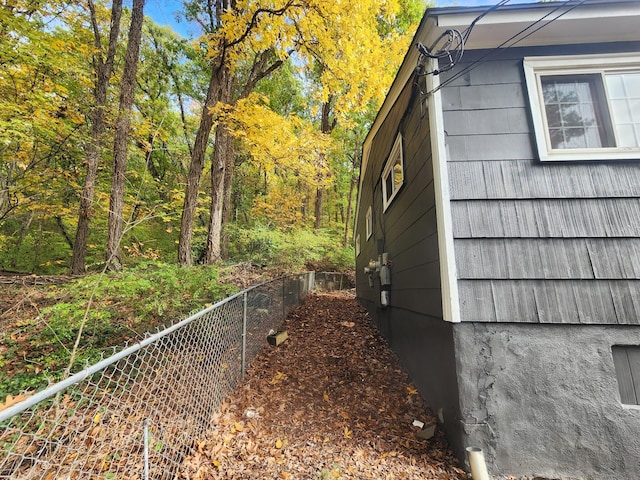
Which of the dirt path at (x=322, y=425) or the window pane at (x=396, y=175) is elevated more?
the window pane at (x=396, y=175)

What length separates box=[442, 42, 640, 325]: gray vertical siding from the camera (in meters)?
2.33

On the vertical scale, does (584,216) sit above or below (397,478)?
above

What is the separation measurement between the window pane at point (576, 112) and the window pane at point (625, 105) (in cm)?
8

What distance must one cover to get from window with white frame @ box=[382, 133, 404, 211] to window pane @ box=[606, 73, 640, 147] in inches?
81.8

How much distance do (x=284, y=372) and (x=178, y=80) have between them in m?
15.7

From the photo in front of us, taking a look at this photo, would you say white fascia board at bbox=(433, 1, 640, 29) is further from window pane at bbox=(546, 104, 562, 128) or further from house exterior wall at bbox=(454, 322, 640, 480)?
house exterior wall at bbox=(454, 322, 640, 480)

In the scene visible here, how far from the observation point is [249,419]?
2879mm

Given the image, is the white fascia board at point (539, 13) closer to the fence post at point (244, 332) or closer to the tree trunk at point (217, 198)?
the fence post at point (244, 332)

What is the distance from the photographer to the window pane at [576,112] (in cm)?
266

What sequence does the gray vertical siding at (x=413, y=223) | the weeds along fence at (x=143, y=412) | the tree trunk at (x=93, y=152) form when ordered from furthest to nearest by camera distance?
the tree trunk at (x=93, y=152)
the gray vertical siding at (x=413, y=223)
the weeds along fence at (x=143, y=412)

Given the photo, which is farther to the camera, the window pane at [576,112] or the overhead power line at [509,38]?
the window pane at [576,112]

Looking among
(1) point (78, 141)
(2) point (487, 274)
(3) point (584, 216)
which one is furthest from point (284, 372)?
(1) point (78, 141)

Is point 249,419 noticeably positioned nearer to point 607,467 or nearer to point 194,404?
point 194,404

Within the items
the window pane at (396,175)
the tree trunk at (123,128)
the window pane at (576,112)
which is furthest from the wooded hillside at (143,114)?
the window pane at (576,112)
